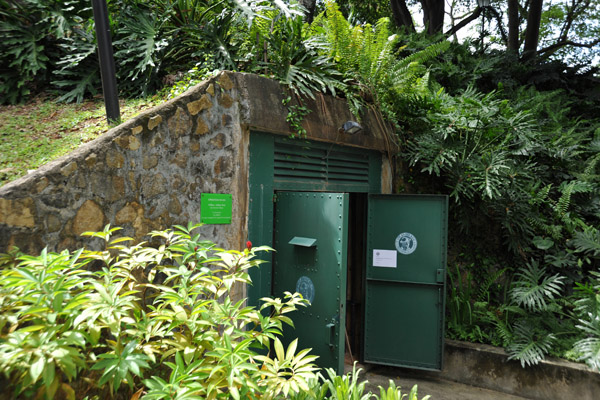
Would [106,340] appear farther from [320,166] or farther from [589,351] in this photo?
[589,351]

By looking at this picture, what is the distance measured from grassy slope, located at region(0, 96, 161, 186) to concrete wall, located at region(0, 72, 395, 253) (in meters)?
0.86

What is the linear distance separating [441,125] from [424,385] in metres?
3.36

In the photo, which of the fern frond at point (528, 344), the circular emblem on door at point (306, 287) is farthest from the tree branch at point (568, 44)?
the circular emblem on door at point (306, 287)

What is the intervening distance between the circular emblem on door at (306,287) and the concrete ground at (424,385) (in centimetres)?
177

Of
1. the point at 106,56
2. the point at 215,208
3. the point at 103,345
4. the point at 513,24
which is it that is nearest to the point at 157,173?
the point at 215,208

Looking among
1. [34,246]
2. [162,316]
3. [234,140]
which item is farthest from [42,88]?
[162,316]

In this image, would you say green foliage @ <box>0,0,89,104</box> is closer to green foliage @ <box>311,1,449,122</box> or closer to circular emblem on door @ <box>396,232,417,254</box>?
green foliage @ <box>311,1,449,122</box>

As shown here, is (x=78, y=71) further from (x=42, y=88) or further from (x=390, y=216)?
(x=390, y=216)

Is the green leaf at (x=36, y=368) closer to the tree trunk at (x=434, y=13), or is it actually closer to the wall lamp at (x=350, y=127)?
the wall lamp at (x=350, y=127)

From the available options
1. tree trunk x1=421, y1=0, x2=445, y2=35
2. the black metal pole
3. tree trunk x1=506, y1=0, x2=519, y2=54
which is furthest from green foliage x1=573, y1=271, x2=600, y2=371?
tree trunk x1=421, y1=0, x2=445, y2=35

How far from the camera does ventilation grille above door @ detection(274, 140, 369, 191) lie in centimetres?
419

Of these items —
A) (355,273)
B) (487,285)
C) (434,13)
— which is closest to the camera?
(487,285)

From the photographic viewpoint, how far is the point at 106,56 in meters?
3.48

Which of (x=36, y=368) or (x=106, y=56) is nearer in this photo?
(x=36, y=368)
